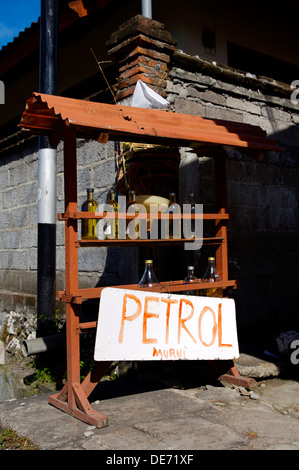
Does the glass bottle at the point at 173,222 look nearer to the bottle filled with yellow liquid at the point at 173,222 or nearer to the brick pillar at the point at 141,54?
the bottle filled with yellow liquid at the point at 173,222

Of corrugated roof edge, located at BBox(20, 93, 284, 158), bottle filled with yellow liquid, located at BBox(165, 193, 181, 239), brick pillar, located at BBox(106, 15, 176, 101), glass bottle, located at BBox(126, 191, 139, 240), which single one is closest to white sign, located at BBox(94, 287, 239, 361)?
glass bottle, located at BBox(126, 191, 139, 240)

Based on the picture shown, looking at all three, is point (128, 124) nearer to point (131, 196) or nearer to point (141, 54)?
point (131, 196)

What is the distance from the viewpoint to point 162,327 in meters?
3.29

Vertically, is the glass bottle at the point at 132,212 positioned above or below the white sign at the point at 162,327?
above

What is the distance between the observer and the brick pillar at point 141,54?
4.54 metres

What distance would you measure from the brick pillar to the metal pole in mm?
751

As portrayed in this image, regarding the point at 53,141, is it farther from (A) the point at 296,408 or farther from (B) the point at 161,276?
(A) the point at 296,408

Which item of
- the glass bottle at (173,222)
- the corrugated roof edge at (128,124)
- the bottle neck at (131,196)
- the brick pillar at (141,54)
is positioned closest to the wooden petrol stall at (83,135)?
the corrugated roof edge at (128,124)

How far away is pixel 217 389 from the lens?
12.3ft

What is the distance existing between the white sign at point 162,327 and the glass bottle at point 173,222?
0.65 m

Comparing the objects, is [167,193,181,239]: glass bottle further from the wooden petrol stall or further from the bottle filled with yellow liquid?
the wooden petrol stall

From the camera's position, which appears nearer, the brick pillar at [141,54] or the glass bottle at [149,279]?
the glass bottle at [149,279]

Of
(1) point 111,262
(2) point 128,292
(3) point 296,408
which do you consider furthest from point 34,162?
(3) point 296,408

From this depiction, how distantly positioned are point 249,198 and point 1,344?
3370 millimetres
